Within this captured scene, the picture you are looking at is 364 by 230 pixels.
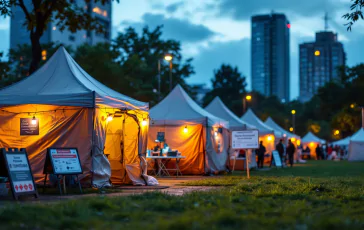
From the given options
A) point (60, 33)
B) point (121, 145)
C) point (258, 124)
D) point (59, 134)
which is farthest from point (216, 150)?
point (60, 33)

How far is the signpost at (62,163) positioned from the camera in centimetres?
1295

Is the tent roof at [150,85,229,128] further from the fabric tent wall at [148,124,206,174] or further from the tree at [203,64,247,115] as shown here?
the tree at [203,64,247,115]

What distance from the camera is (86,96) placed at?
1484 cm

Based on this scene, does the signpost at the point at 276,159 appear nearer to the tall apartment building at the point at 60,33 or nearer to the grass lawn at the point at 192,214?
the grass lawn at the point at 192,214

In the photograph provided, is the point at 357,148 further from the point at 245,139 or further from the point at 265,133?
the point at 245,139

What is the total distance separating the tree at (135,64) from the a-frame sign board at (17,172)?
39.3 metres

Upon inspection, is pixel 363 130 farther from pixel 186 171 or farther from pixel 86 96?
pixel 86 96

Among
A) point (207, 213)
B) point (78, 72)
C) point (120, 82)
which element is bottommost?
point (207, 213)

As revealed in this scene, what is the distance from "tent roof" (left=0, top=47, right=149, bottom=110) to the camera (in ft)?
48.6

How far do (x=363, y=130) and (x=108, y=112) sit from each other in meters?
42.8

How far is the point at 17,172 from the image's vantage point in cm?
1173

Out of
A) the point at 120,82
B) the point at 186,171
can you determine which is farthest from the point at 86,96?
the point at 120,82

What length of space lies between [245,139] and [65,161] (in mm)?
9203

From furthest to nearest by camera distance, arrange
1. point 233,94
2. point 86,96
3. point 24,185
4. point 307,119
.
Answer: point 307,119 → point 233,94 → point 86,96 → point 24,185
